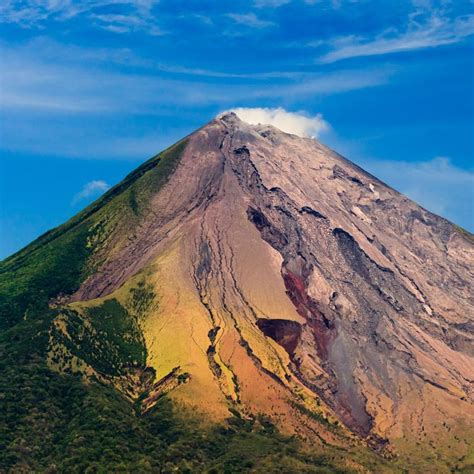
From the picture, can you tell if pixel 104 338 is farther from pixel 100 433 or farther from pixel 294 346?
pixel 294 346

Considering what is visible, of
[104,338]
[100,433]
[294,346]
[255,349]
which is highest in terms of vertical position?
[104,338]

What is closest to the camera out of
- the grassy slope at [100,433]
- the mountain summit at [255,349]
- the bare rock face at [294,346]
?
the grassy slope at [100,433]

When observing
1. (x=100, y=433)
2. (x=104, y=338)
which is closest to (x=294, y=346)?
(x=104, y=338)

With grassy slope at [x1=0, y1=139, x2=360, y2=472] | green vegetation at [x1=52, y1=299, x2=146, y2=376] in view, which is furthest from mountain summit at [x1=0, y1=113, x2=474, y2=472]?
grassy slope at [x1=0, y1=139, x2=360, y2=472]

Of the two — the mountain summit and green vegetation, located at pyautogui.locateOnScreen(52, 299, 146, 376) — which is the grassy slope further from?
green vegetation, located at pyautogui.locateOnScreen(52, 299, 146, 376)

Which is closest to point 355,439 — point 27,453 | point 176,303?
point 176,303

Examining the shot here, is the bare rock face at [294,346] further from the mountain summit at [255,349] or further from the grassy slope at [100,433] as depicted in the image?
the grassy slope at [100,433]

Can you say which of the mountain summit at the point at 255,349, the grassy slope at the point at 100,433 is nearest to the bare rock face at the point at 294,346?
the mountain summit at the point at 255,349

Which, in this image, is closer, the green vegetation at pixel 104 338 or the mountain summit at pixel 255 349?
the mountain summit at pixel 255 349

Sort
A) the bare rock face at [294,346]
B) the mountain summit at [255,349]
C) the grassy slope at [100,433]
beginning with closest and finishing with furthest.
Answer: the grassy slope at [100,433]
the mountain summit at [255,349]
the bare rock face at [294,346]

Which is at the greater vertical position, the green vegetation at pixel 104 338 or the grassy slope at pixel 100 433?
the green vegetation at pixel 104 338

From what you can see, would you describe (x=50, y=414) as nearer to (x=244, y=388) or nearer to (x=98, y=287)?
(x=244, y=388)
